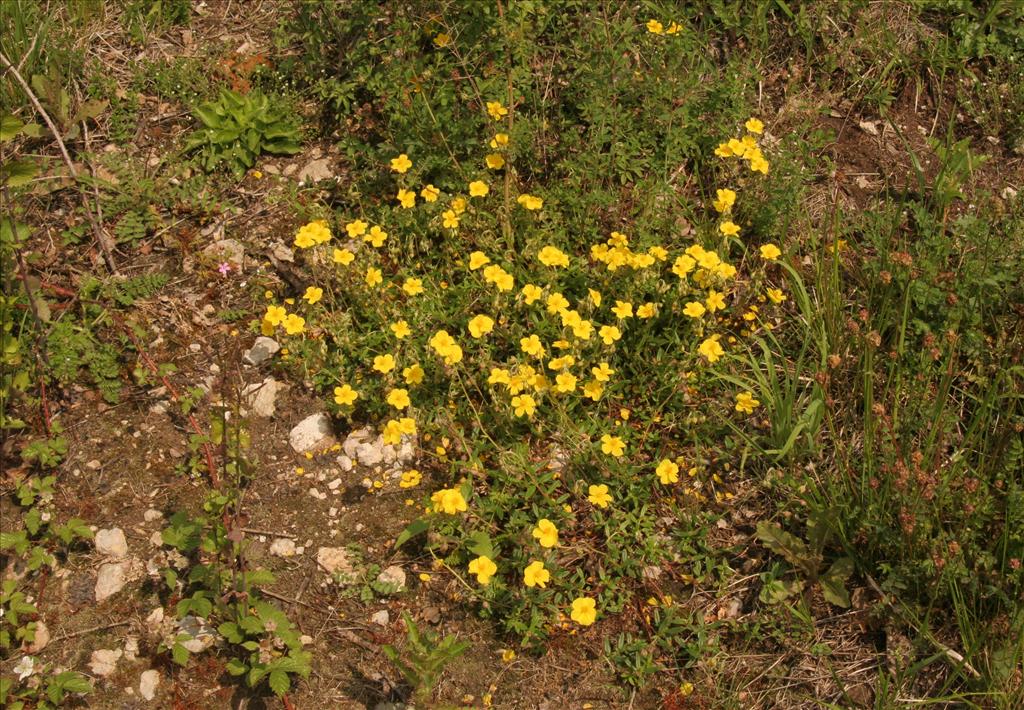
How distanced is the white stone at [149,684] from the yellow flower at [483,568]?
1.14 metres

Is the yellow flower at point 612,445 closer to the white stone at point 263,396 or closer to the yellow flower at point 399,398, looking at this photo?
the yellow flower at point 399,398

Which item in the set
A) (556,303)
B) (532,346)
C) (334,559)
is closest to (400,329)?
(532,346)

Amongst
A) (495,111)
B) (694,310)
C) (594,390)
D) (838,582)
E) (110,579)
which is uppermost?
(495,111)

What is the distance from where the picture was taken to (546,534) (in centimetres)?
319

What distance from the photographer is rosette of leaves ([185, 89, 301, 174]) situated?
4.46m

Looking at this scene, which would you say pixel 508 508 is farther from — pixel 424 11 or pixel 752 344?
pixel 424 11

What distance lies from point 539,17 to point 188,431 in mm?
2708

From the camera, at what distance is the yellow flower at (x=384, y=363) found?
3.61m

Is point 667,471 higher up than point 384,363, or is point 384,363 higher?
point 384,363

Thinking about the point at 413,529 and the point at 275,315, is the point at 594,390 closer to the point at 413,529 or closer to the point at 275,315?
the point at 413,529

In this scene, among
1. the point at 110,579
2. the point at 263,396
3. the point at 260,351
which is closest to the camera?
the point at 110,579

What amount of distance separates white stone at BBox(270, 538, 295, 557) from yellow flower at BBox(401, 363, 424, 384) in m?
0.80

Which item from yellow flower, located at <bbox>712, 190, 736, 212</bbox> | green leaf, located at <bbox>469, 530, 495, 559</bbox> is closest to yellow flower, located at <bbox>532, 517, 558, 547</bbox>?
green leaf, located at <bbox>469, 530, 495, 559</bbox>

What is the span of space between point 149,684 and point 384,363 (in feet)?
4.75
